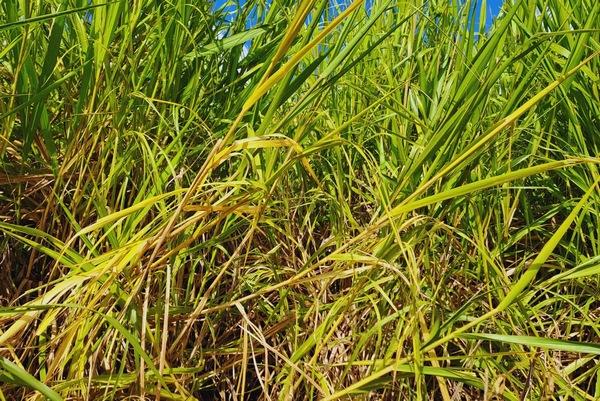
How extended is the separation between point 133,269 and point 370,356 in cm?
31

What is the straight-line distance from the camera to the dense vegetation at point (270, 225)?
0.77m

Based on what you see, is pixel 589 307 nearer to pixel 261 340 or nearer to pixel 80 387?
pixel 261 340

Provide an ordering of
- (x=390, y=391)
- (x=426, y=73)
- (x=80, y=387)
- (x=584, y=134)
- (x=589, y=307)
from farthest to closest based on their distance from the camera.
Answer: (x=426, y=73)
(x=584, y=134)
(x=589, y=307)
(x=390, y=391)
(x=80, y=387)

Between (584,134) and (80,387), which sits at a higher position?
(584,134)

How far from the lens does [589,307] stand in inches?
41.9

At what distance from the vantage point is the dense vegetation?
Result: 77 cm

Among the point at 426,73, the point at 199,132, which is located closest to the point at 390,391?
the point at 199,132

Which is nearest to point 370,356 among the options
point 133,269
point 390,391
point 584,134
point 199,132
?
point 390,391

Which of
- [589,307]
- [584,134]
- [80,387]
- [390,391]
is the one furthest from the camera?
[584,134]

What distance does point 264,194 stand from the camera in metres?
0.81

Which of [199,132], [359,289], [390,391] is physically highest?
[199,132]

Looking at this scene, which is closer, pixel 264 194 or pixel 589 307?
pixel 264 194

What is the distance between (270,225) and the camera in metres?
1.00

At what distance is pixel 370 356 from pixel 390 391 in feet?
0.17
